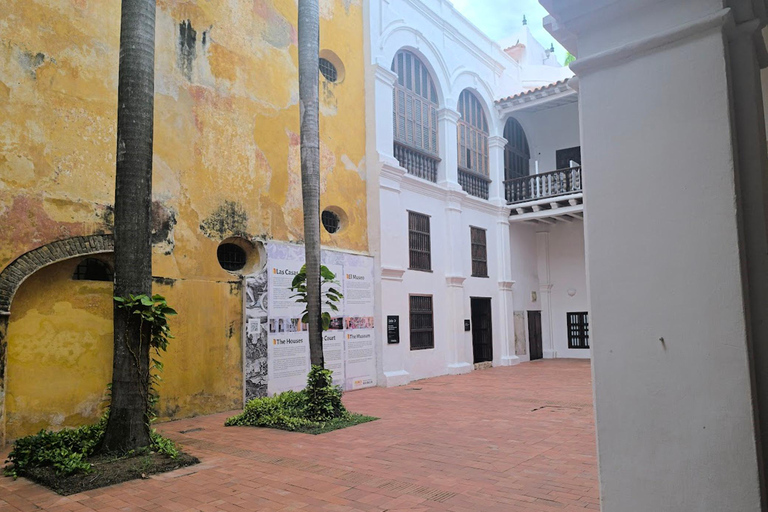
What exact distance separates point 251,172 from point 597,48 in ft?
29.5

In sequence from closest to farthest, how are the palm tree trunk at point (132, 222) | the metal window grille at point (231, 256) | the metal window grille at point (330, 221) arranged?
the palm tree trunk at point (132, 222) < the metal window grille at point (231, 256) < the metal window grille at point (330, 221)

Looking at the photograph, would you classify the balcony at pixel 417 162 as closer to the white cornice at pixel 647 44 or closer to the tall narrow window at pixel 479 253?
the tall narrow window at pixel 479 253

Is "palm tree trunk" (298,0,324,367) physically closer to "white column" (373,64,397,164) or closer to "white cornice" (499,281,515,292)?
"white column" (373,64,397,164)

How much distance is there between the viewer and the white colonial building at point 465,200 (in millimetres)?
14305

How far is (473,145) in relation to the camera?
732 inches

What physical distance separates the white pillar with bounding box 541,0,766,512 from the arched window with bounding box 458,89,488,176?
15.2 meters

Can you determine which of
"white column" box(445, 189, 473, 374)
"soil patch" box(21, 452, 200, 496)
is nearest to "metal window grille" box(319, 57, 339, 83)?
"white column" box(445, 189, 473, 374)

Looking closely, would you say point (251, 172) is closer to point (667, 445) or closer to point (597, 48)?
point (597, 48)

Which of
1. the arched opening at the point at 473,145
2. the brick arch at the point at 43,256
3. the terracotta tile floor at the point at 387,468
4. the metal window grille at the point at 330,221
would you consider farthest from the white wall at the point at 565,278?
the brick arch at the point at 43,256

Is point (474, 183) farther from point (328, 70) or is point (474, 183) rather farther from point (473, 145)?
point (328, 70)

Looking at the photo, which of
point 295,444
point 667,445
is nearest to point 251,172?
point 295,444

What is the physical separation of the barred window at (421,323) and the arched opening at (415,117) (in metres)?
3.62

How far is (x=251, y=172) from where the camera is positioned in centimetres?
1103

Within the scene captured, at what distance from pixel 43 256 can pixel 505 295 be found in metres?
14.5
